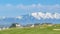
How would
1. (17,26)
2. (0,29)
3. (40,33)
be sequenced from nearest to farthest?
(40,33) < (0,29) < (17,26)

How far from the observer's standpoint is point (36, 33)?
79.8 feet

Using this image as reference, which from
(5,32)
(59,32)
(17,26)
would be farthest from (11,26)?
(59,32)

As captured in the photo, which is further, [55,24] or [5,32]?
[55,24]

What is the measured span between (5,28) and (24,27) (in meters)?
3.24

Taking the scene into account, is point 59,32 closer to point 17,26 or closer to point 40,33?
point 40,33

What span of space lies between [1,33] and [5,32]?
704 millimetres

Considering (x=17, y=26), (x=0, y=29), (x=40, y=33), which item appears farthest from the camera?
(x=17, y=26)

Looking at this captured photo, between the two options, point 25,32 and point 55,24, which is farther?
point 55,24

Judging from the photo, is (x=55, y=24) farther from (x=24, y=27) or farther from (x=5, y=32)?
(x=5, y=32)

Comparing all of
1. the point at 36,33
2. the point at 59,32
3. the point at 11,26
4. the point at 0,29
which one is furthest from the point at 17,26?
the point at 59,32

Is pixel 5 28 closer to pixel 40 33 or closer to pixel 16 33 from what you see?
pixel 16 33

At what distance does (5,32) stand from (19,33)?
7.65ft

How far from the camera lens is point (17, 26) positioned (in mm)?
29109

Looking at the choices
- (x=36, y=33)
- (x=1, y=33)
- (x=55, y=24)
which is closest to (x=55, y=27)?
(x=55, y=24)
